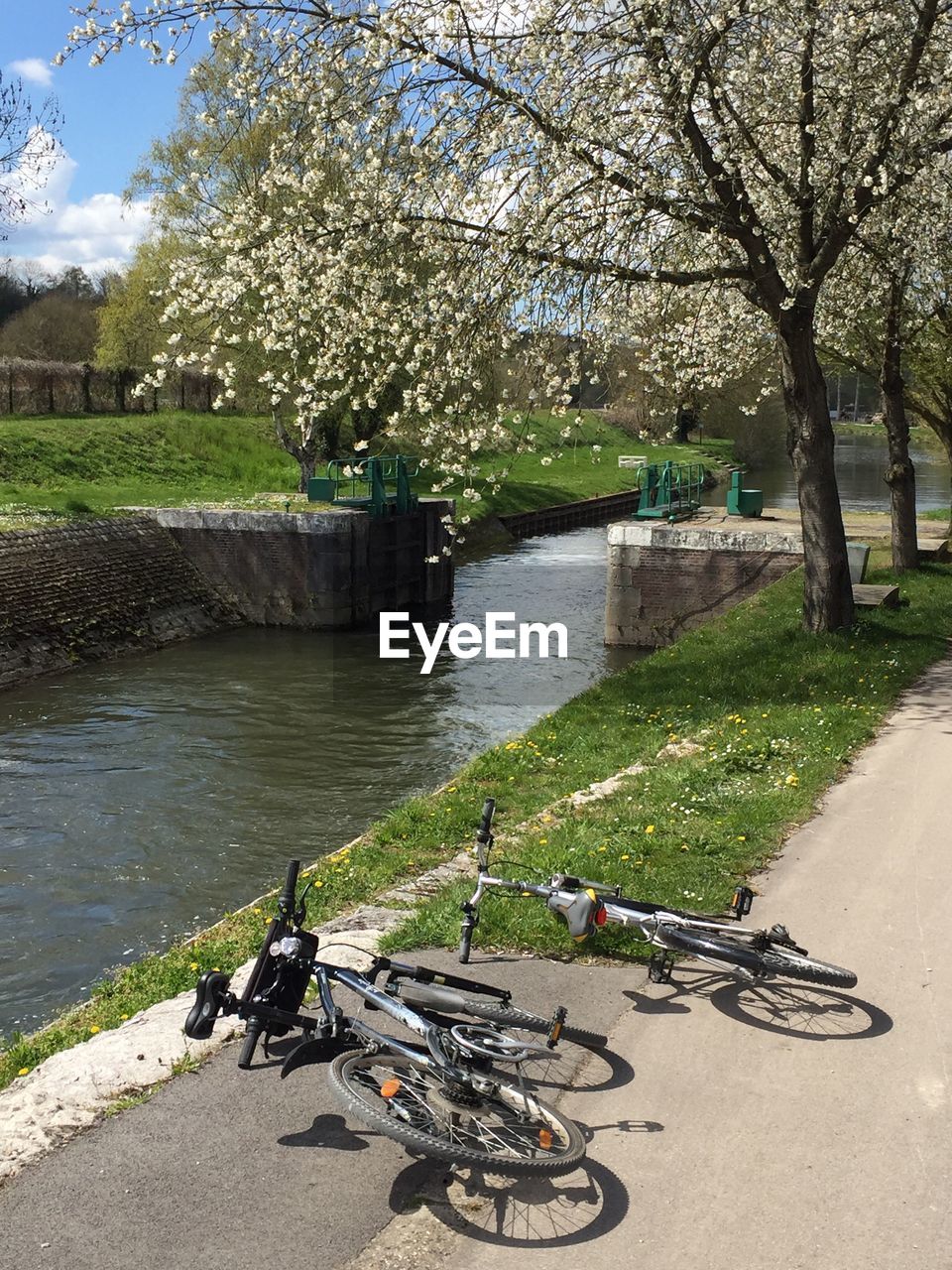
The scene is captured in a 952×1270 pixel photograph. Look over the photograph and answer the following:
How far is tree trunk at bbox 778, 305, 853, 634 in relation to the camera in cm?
1568

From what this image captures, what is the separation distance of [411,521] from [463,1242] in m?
28.2

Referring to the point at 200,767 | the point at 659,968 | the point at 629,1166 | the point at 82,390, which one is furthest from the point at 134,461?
the point at 629,1166

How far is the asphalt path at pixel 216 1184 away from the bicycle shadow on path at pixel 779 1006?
93 centimetres

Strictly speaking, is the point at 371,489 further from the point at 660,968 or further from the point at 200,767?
the point at 660,968

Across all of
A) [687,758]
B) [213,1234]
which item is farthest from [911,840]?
[213,1234]

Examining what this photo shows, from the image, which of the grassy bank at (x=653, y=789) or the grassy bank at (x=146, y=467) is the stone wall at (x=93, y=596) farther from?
the grassy bank at (x=653, y=789)

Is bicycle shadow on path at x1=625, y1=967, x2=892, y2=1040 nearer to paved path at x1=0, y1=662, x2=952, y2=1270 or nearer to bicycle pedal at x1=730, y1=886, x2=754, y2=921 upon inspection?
paved path at x1=0, y1=662, x2=952, y2=1270

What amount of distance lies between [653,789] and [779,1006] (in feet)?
12.7

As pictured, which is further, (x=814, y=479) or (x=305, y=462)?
(x=305, y=462)

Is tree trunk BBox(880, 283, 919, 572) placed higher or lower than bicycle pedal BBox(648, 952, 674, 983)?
higher

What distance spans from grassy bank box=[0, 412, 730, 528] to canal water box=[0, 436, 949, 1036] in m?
6.13

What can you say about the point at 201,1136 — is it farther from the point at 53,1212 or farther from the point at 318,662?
the point at 318,662

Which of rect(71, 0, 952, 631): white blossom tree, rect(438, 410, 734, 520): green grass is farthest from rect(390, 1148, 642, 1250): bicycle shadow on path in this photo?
rect(438, 410, 734, 520): green grass

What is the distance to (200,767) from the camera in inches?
639
